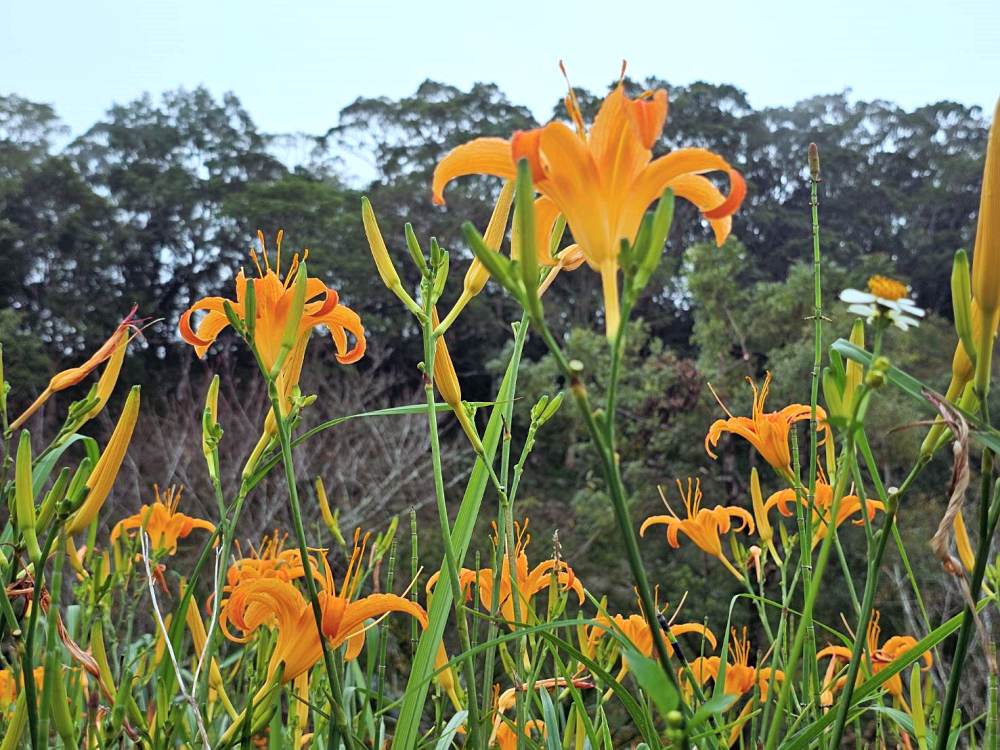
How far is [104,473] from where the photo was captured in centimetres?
56

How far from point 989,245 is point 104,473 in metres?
0.49

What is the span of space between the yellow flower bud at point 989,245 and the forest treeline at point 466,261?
460cm

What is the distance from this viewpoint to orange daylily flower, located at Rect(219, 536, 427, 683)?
0.56 metres

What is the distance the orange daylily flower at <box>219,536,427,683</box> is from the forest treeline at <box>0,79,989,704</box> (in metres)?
4.30

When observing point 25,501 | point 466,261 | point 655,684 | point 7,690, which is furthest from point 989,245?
point 466,261

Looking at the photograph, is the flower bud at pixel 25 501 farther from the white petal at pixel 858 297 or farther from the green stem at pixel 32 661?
the white petal at pixel 858 297

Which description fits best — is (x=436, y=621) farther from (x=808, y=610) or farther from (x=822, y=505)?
(x=822, y=505)

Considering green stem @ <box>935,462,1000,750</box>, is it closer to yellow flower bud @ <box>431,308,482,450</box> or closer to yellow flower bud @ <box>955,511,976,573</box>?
yellow flower bud @ <box>955,511,976,573</box>

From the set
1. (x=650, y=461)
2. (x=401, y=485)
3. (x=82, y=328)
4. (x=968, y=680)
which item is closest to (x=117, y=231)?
(x=82, y=328)

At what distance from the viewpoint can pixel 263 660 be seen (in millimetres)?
703

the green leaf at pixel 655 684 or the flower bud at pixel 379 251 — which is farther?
the flower bud at pixel 379 251

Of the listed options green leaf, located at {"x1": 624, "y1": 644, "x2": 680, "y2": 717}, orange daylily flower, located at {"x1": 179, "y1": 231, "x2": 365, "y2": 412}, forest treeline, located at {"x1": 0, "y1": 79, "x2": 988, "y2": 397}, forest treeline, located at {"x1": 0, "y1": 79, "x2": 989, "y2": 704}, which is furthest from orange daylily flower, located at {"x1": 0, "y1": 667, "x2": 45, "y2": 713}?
forest treeline, located at {"x1": 0, "y1": 79, "x2": 988, "y2": 397}

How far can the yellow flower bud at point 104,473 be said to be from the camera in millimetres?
542

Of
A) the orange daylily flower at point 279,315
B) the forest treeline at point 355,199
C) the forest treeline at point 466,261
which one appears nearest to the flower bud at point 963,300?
the orange daylily flower at point 279,315
